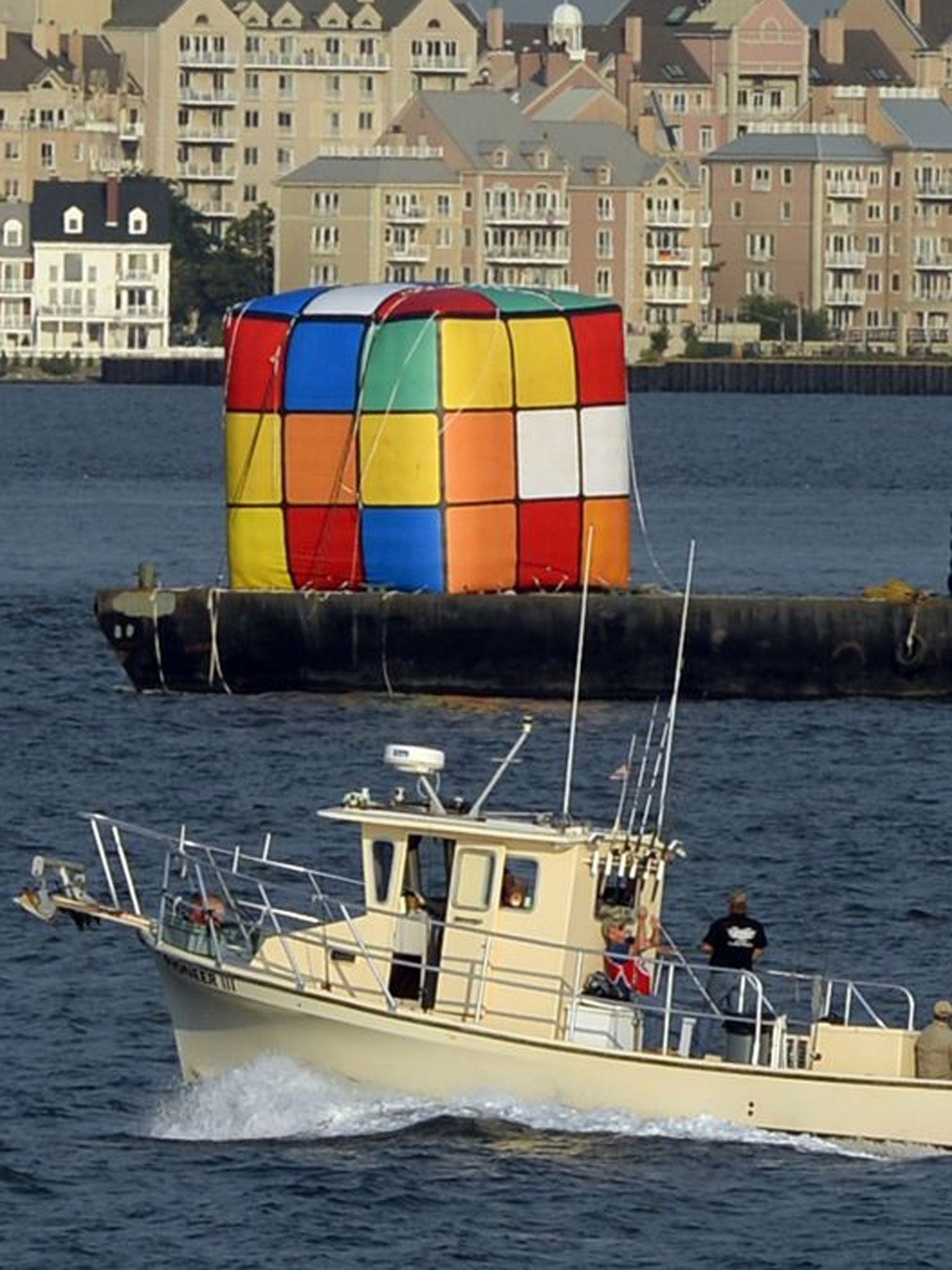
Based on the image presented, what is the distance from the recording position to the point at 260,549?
63750mm

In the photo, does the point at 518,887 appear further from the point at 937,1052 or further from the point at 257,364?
the point at 257,364

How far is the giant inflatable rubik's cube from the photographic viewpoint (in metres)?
63.0

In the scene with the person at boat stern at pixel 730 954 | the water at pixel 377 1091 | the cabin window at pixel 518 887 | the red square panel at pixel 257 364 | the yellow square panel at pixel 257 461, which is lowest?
the water at pixel 377 1091

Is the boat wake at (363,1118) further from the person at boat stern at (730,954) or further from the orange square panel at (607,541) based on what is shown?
the orange square panel at (607,541)

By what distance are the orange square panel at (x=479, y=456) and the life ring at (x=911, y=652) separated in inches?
245

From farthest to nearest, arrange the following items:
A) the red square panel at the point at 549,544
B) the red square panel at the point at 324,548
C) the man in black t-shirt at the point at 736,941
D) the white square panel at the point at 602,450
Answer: the white square panel at the point at 602,450, the red square panel at the point at 549,544, the red square panel at the point at 324,548, the man in black t-shirt at the point at 736,941

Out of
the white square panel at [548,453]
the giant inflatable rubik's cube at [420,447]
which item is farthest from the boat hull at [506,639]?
the white square panel at [548,453]

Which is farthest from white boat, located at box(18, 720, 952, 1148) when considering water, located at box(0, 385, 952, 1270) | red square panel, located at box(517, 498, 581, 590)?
red square panel, located at box(517, 498, 581, 590)

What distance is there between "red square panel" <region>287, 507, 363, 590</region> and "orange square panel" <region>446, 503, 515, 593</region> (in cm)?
143

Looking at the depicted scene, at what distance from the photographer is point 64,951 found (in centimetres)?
4075

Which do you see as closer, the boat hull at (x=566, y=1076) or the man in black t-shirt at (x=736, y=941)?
the boat hull at (x=566, y=1076)

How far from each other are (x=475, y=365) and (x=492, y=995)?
105ft

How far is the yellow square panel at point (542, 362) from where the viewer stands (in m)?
63.8

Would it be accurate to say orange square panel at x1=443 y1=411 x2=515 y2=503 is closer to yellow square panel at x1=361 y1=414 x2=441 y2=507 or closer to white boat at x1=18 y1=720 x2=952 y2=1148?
yellow square panel at x1=361 y1=414 x2=441 y2=507
